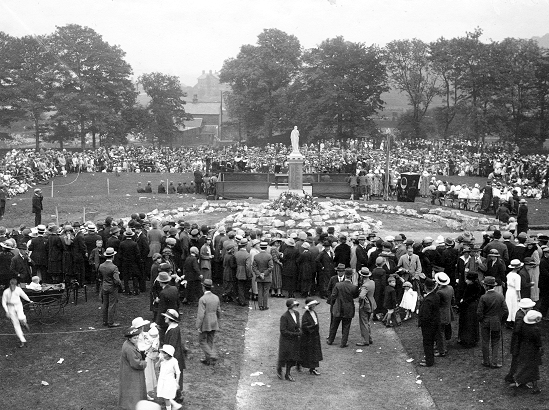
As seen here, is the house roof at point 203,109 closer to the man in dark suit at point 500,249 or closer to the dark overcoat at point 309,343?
the man in dark suit at point 500,249

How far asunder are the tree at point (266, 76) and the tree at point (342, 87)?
3.45 metres

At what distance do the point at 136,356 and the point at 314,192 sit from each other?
90.2 ft

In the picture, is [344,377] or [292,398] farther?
[344,377]

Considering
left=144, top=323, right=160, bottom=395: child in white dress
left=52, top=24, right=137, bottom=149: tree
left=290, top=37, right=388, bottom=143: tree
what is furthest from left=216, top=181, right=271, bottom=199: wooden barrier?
left=52, top=24, right=137, bottom=149: tree

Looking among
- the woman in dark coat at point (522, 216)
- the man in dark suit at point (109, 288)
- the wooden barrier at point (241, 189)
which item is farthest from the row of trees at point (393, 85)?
the man in dark suit at point (109, 288)

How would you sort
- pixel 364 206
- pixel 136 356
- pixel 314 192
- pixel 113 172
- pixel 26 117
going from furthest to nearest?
1. pixel 26 117
2. pixel 113 172
3. pixel 314 192
4. pixel 364 206
5. pixel 136 356

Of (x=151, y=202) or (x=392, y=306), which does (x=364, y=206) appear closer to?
(x=151, y=202)

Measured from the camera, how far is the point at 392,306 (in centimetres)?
1611

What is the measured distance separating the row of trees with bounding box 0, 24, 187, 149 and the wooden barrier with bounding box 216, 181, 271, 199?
26287 mm

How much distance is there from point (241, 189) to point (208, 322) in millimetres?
24087

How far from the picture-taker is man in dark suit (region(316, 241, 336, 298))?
1825cm

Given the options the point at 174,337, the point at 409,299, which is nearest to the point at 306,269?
the point at 409,299

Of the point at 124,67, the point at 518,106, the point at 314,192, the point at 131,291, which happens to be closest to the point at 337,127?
the point at 518,106

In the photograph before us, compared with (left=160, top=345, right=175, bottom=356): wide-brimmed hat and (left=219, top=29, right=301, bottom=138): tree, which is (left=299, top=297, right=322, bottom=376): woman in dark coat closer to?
(left=160, top=345, right=175, bottom=356): wide-brimmed hat
